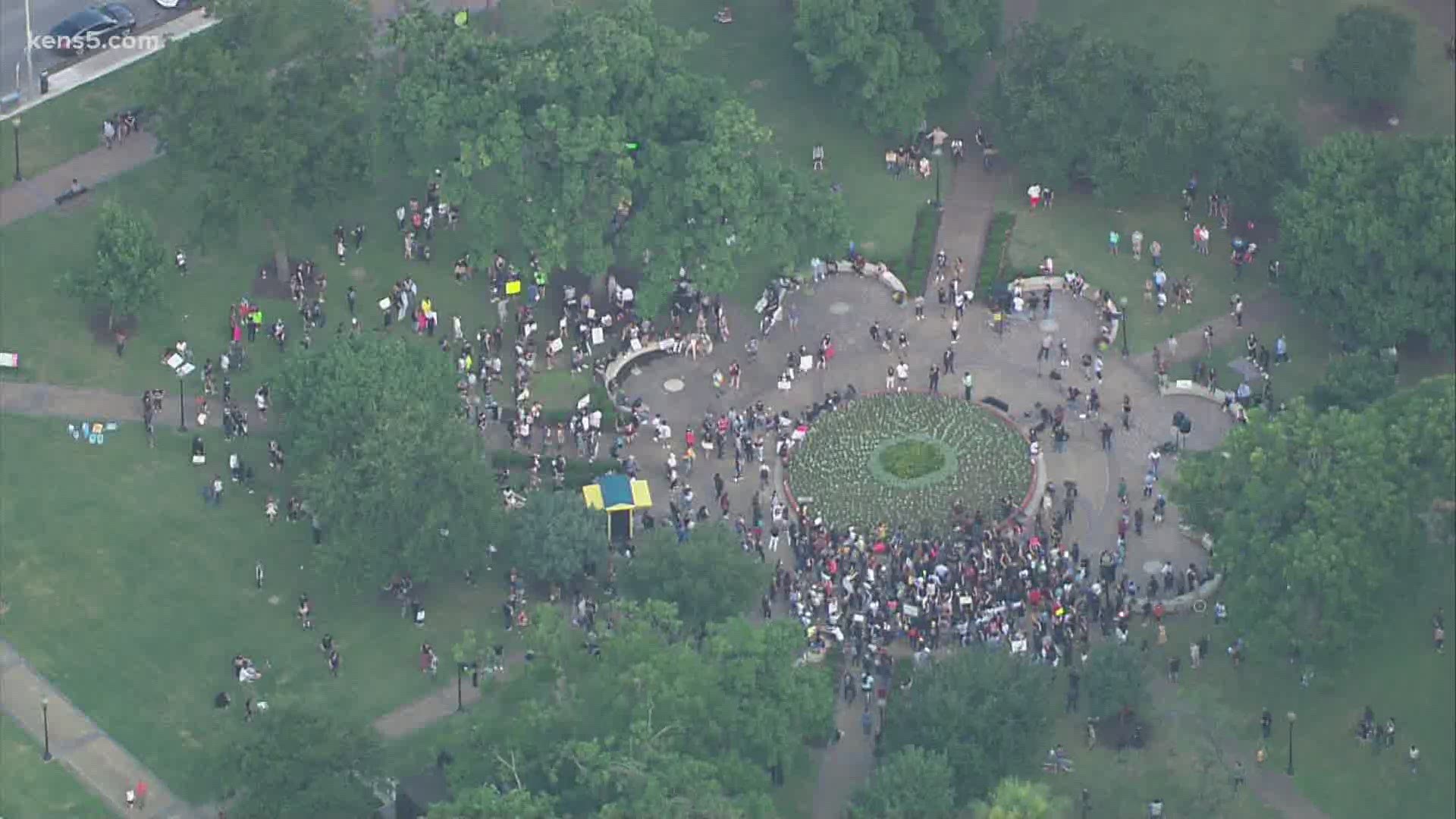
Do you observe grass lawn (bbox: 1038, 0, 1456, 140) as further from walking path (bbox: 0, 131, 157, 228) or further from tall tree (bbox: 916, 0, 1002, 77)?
walking path (bbox: 0, 131, 157, 228)

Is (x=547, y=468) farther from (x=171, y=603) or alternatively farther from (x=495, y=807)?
(x=495, y=807)

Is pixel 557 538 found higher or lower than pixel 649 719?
→ higher

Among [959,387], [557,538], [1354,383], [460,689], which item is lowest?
[460,689]

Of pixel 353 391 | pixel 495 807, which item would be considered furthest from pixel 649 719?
pixel 353 391

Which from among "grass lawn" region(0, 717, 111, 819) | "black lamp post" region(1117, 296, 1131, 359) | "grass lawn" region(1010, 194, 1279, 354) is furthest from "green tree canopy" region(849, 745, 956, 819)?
"grass lawn" region(1010, 194, 1279, 354)

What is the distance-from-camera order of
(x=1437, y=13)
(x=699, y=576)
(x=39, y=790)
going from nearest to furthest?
(x=39, y=790), (x=699, y=576), (x=1437, y=13)

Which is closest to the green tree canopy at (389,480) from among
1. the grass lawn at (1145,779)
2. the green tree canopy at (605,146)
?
the green tree canopy at (605,146)

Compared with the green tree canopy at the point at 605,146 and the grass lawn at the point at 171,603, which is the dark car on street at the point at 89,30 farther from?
the grass lawn at the point at 171,603
